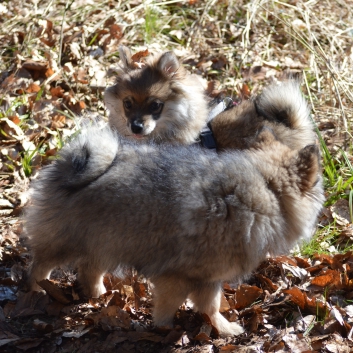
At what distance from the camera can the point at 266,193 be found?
3.79 m

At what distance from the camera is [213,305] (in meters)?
4.03

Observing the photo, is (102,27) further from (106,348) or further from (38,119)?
(106,348)

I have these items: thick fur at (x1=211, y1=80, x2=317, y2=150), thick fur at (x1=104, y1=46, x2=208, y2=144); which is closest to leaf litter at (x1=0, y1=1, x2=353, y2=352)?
thick fur at (x1=104, y1=46, x2=208, y2=144)

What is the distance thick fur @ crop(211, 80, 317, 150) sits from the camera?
4.94 metres

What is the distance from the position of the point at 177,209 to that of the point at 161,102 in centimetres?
246

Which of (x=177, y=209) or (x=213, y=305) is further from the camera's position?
(x=213, y=305)

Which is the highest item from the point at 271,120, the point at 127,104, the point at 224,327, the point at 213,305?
the point at 271,120

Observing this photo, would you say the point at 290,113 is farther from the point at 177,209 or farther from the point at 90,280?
the point at 90,280

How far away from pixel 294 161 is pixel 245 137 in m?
1.51

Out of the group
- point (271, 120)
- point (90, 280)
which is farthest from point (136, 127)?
point (90, 280)

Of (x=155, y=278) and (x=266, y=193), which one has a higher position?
(x=266, y=193)

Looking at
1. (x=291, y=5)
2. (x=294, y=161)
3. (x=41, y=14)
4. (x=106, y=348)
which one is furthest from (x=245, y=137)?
(x=41, y=14)

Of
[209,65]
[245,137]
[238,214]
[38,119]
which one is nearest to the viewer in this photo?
[238,214]

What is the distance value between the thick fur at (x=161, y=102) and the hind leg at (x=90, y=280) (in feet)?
5.84
